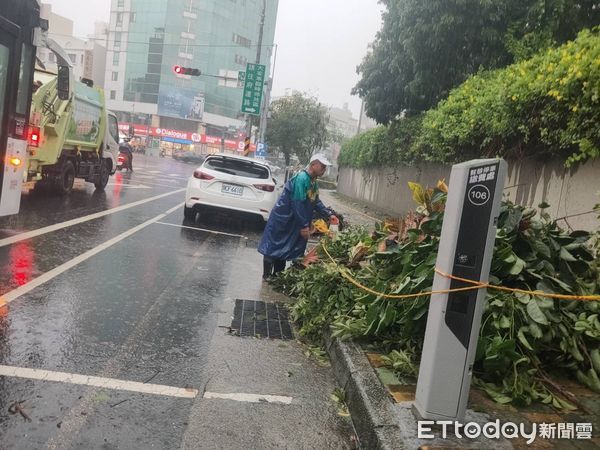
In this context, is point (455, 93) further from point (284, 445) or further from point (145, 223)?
point (284, 445)

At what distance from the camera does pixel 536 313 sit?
344 centimetres

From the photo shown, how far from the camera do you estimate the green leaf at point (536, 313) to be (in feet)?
11.1

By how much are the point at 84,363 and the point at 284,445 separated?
161 cm

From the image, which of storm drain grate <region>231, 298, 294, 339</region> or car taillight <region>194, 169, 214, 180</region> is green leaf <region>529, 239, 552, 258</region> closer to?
storm drain grate <region>231, 298, 294, 339</region>

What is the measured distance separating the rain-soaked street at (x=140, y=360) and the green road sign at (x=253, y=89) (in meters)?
21.7

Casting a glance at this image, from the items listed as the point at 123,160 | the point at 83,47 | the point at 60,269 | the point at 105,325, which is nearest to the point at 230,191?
the point at 60,269

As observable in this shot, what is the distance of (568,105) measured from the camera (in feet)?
20.7

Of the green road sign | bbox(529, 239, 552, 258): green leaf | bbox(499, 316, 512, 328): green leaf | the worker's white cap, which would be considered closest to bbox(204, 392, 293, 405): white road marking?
bbox(499, 316, 512, 328): green leaf

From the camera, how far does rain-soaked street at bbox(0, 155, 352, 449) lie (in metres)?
2.93

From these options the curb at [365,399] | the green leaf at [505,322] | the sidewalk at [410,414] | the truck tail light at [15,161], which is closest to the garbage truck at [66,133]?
the truck tail light at [15,161]

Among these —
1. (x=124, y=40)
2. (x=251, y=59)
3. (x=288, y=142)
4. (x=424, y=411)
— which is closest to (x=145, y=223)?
(x=424, y=411)

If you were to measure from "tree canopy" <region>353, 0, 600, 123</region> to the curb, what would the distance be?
28.4 feet

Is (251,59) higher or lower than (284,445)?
higher

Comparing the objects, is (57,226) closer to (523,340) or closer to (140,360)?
(140,360)
